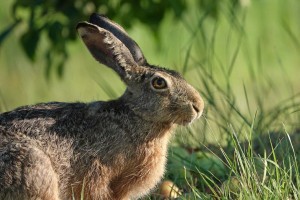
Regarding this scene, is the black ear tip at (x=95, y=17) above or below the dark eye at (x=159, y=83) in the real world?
above

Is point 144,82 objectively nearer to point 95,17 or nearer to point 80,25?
point 80,25


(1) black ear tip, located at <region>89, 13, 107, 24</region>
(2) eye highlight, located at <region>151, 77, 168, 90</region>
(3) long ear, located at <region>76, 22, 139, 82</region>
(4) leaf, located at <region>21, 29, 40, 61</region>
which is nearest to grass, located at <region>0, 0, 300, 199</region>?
(2) eye highlight, located at <region>151, 77, 168, 90</region>

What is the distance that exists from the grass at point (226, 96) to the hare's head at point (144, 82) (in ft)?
0.59

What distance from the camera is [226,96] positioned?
25.3 feet

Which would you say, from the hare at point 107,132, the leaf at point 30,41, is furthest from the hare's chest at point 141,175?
the leaf at point 30,41

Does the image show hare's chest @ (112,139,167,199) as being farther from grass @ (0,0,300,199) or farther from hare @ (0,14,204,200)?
Answer: grass @ (0,0,300,199)

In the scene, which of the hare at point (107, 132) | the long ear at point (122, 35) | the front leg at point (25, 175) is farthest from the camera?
the long ear at point (122, 35)

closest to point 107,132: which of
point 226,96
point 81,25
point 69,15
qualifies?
point 81,25

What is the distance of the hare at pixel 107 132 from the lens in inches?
258

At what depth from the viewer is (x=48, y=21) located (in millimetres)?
8641

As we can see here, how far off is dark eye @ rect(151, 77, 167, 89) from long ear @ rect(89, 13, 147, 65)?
0.26 m

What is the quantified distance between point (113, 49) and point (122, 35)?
0.26m

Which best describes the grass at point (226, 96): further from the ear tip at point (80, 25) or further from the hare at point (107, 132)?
the ear tip at point (80, 25)

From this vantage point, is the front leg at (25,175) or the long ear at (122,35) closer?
the front leg at (25,175)
